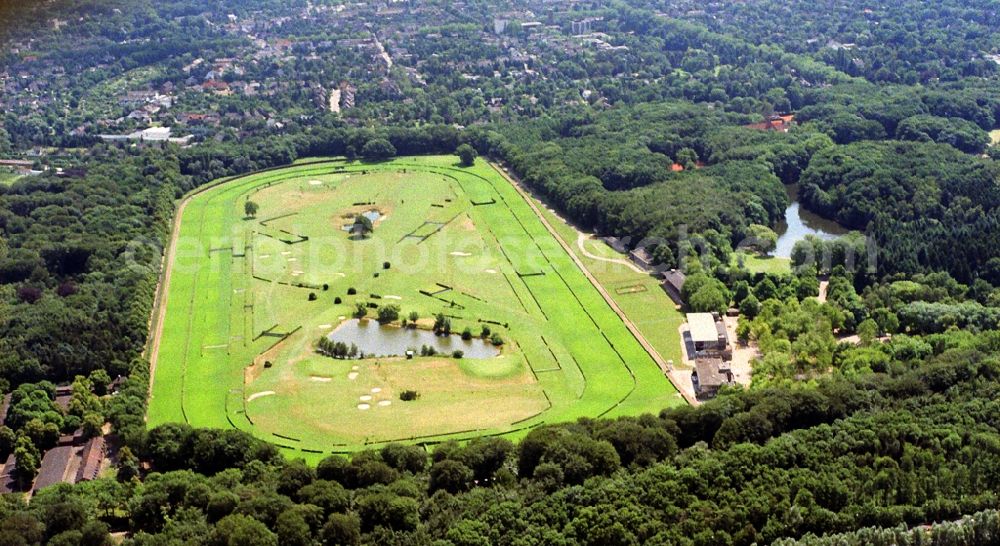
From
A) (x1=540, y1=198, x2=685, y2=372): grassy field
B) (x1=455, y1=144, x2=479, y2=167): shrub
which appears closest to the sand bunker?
(x1=540, y1=198, x2=685, y2=372): grassy field

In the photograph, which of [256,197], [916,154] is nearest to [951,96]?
[916,154]

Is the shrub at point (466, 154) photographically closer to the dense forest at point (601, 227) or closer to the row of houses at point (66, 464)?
the dense forest at point (601, 227)

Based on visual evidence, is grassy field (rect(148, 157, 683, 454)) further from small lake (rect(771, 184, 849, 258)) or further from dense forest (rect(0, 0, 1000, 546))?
small lake (rect(771, 184, 849, 258))

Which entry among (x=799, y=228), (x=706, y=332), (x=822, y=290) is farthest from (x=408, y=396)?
(x=799, y=228)

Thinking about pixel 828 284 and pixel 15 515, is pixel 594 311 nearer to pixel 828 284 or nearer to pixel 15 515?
pixel 828 284

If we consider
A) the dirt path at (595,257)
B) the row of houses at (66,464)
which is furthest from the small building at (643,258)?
the row of houses at (66,464)

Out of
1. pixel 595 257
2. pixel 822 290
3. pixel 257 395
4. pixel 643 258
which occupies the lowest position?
pixel 257 395

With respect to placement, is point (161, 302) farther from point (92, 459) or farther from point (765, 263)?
point (765, 263)
